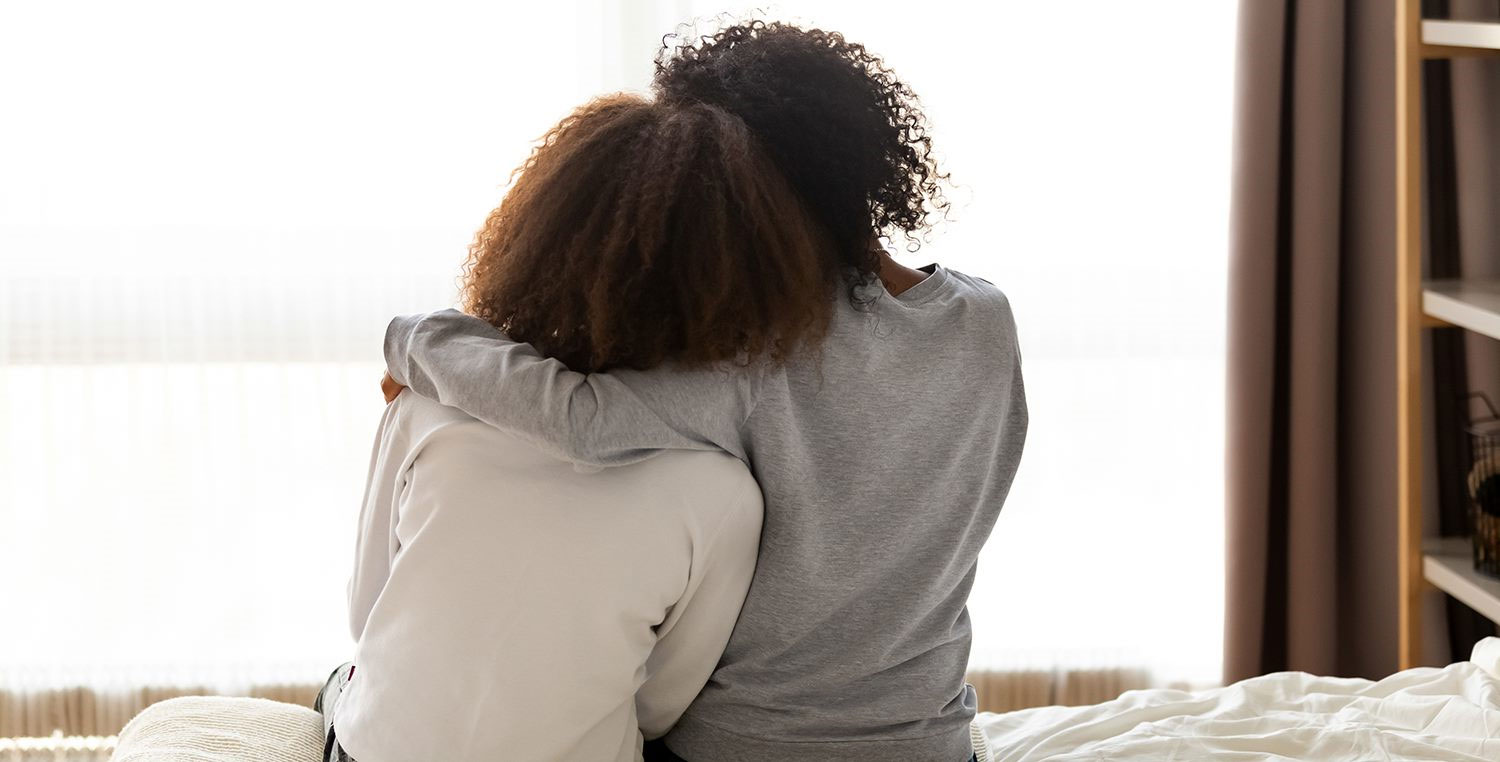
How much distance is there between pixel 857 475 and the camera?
1.10 meters

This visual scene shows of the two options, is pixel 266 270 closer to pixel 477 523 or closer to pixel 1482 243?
pixel 477 523

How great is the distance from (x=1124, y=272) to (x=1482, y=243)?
1.83 feet

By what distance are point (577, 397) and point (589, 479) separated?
2.7 inches

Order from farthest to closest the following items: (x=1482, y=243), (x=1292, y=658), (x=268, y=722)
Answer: (x=1292, y=658), (x=1482, y=243), (x=268, y=722)

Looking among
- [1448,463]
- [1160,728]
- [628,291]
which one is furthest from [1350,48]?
[628,291]

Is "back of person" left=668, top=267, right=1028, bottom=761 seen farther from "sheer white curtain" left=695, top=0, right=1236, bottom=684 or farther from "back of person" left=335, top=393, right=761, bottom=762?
"sheer white curtain" left=695, top=0, right=1236, bottom=684

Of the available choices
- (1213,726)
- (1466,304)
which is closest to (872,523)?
(1213,726)

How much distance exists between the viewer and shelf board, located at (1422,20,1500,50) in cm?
176

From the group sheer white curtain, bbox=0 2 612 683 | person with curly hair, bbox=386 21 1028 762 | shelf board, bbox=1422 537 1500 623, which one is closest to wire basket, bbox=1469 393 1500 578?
shelf board, bbox=1422 537 1500 623

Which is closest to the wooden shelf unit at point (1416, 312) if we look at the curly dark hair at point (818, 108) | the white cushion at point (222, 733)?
the curly dark hair at point (818, 108)

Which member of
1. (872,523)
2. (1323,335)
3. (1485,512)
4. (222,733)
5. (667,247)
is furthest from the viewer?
(1323,335)

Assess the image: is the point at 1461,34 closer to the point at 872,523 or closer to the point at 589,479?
the point at 872,523

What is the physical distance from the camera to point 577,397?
1.00m

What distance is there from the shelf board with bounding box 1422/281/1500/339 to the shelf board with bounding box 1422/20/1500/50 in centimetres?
35
